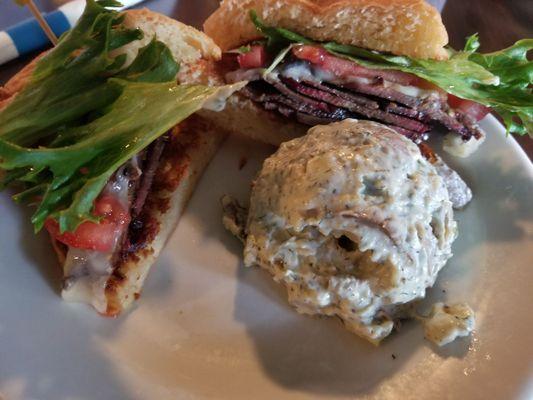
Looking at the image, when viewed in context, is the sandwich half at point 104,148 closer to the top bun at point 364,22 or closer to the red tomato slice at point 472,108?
the top bun at point 364,22

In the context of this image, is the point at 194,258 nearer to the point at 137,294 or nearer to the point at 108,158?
the point at 137,294

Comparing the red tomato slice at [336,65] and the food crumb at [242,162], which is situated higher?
the red tomato slice at [336,65]

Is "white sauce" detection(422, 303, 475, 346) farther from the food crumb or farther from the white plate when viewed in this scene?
the food crumb

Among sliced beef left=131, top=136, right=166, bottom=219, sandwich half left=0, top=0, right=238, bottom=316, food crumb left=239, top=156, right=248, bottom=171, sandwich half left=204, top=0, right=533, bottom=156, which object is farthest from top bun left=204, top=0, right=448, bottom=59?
sliced beef left=131, top=136, right=166, bottom=219

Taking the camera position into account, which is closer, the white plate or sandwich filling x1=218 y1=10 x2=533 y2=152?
the white plate

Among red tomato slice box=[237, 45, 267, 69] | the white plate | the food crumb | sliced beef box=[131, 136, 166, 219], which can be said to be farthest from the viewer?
the food crumb

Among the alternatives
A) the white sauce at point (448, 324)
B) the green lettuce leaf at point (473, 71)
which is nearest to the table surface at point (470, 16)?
the green lettuce leaf at point (473, 71)

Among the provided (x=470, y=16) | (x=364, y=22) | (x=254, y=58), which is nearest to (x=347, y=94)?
(x=364, y=22)
